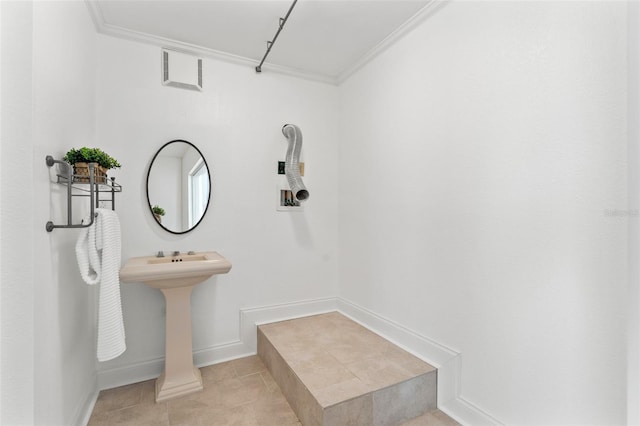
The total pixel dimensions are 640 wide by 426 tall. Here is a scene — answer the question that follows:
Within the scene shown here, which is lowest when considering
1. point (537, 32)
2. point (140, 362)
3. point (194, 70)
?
point (140, 362)

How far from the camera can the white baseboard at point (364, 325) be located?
69.7 inches

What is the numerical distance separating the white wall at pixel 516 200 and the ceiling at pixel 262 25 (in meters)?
0.27

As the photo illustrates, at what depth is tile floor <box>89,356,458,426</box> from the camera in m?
1.77

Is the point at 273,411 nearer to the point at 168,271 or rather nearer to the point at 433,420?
the point at 433,420

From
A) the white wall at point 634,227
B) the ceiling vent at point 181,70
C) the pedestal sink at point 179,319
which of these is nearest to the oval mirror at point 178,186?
the pedestal sink at point 179,319

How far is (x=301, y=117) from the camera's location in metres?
2.88

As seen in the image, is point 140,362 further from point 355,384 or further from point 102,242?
point 355,384

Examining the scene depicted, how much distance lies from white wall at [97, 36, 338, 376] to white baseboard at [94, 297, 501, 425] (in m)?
0.06

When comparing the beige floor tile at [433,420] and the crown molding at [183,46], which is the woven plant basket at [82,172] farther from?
the beige floor tile at [433,420]

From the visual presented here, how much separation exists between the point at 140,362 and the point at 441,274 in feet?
7.82

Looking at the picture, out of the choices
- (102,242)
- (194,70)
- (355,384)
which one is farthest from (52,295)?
(194,70)

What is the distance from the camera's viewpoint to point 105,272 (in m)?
1.48

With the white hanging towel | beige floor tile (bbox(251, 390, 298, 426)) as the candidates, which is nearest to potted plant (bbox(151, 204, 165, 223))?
the white hanging towel

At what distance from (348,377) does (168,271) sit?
4.40 ft
